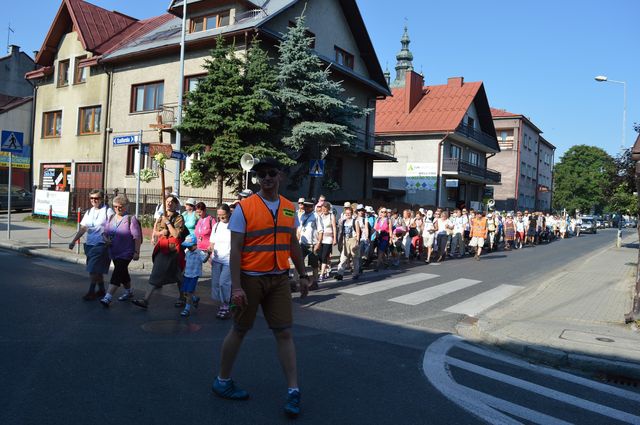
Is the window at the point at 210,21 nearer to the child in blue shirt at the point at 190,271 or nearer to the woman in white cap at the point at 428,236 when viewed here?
the woman in white cap at the point at 428,236

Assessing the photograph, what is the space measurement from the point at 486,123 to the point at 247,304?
41581 millimetres

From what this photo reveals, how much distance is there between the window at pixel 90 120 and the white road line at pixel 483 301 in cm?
2246

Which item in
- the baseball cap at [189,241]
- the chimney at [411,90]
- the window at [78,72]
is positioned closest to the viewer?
the baseball cap at [189,241]

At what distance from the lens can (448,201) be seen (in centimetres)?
3762

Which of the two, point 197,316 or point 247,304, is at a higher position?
point 247,304

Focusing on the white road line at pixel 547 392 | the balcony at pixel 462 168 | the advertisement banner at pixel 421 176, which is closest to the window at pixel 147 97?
the advertisement banner at pixel 421 176

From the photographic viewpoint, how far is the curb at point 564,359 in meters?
5.51

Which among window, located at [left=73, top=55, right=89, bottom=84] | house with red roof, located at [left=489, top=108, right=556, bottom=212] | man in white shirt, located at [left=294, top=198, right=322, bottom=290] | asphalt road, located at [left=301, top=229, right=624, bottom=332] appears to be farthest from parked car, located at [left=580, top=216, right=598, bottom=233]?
man in white shirt, located at [left=294, top=198, right=322, bottom=290]

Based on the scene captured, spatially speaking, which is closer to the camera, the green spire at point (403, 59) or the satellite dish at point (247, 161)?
the satellite dish at point (247, 161)

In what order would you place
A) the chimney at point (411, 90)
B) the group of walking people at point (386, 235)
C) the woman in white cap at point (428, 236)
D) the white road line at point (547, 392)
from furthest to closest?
1. the chimney at point (411, 90)
2. the woman in white cap at point (428, 236)
3. the group of walking people at point (386, 235)
4. the white road line at point (547, 392)

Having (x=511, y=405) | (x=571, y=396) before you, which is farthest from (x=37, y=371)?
(x=571, y=396)

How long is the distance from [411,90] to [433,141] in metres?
5.29

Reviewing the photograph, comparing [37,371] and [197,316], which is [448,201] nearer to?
[197,316]

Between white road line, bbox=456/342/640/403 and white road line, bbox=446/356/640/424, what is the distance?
0.51 m
